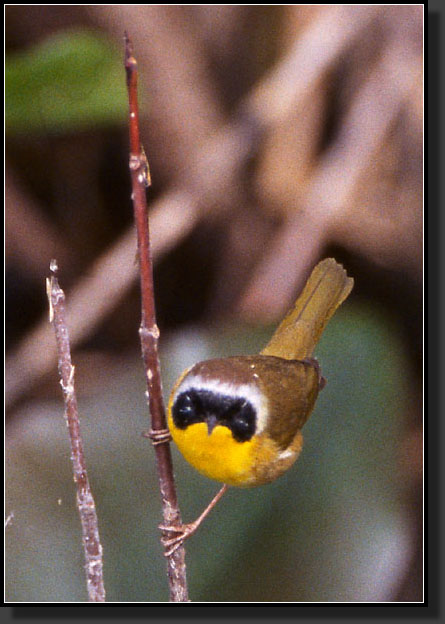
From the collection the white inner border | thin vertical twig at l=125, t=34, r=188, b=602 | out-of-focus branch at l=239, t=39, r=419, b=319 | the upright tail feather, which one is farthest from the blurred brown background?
thin vertical twig at l=125, t=34, r=188, b=602

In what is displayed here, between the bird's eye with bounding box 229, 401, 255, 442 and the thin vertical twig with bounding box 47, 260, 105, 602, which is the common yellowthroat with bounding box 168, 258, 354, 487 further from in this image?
the thin vertical twig with bounding box 47, 260, 105, 602

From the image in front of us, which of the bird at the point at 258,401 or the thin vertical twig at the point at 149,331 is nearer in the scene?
the thin vertical twig at the point at 149,331

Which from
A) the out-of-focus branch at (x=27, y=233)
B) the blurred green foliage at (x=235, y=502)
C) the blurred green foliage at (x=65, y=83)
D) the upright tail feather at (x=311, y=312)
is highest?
the out-of-focus branch at (x=27, y=233)

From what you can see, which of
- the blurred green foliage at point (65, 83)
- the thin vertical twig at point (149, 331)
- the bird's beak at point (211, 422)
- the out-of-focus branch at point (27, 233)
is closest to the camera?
the thin vertical twig at point (149, 331)

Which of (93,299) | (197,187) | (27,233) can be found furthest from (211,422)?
(27,233)

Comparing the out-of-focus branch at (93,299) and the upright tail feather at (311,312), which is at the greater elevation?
the out-of-focus branch at (93,299)

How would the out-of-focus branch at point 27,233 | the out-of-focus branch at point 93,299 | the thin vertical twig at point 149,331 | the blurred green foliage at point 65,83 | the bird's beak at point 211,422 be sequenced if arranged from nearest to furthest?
1. the thin vertical twig at point 149,331
2. the bird's beak at point 211,422
3. the blurred green foliage at point 65,83
4. the out-of-focus branch at point 93,299
5. the out-of-focus branch at point 27,233

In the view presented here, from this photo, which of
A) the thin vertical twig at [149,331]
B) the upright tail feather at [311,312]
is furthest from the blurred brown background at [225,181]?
the thin vertical twig at [149,331]

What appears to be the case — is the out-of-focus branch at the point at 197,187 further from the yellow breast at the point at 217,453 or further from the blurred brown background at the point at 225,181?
the yellow breast at the point at 217,453
